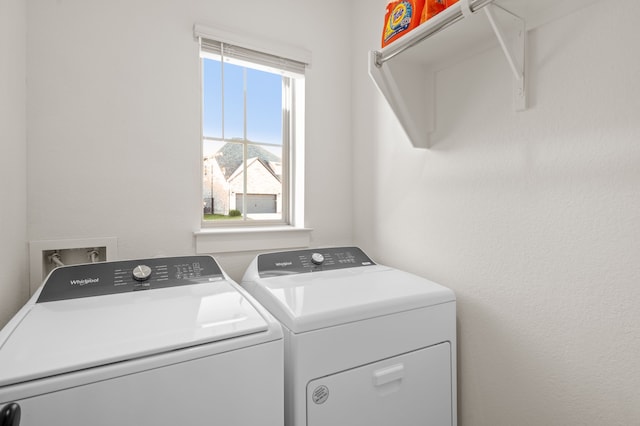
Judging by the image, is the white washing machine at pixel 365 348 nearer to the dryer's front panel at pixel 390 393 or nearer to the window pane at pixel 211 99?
the dryer's front panel at pixel 390 393

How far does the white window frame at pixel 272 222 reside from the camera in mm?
1625

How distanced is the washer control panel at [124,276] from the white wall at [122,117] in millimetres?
254

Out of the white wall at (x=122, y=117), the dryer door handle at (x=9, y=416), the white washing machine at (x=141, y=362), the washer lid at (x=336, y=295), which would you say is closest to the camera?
the dryer door handle at (x=9, y=416)

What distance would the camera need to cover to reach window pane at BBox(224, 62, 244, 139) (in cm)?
183

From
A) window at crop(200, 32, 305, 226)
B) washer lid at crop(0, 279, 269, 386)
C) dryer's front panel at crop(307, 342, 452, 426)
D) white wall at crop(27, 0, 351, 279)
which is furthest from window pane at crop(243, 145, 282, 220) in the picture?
dryer's front panel at crop(307, 342, 452, 426)

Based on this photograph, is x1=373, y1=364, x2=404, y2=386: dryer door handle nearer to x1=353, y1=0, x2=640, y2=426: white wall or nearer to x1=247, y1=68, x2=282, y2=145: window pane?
x1=353, y1=0, x2=640, y2=426: white wall

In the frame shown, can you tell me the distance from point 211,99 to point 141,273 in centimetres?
103

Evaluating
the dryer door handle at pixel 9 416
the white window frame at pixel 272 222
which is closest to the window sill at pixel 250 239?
the white window frame at pixel 272 222

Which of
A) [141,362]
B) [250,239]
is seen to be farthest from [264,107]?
[141,362]

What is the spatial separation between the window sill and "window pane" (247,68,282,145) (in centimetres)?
56

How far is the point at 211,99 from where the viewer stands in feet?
5.85

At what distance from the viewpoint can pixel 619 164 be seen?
91 centimetres

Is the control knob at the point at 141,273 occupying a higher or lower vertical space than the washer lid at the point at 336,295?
higher

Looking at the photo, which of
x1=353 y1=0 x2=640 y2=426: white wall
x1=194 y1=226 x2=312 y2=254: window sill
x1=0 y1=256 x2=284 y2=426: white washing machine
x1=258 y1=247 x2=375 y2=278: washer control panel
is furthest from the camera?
x1=194 y1=226 x2=312 y2=254: window sill
